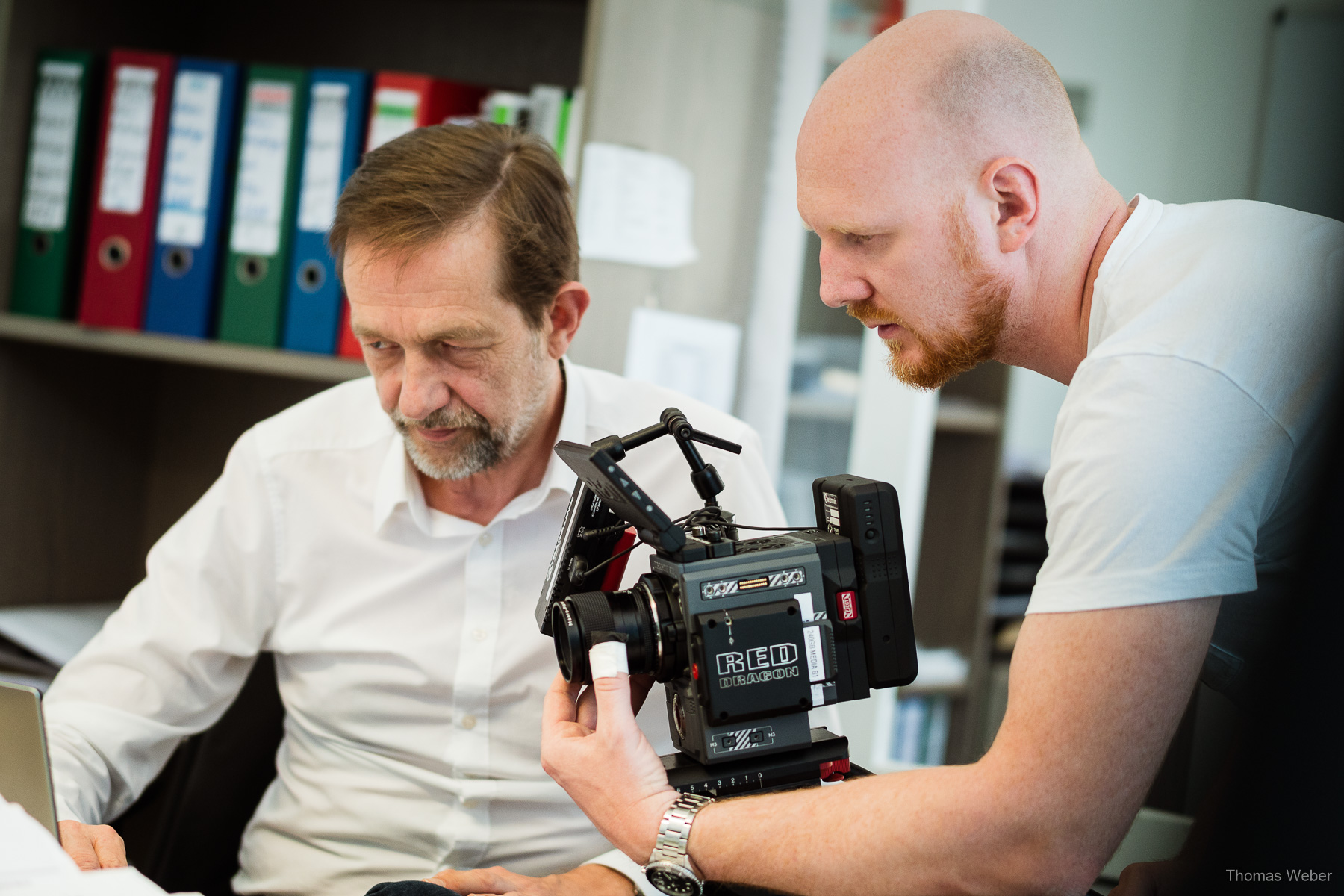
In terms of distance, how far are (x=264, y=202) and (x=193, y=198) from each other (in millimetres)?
117

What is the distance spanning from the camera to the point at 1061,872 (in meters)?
0.68

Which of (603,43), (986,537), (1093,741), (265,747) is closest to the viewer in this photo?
(1093,741)

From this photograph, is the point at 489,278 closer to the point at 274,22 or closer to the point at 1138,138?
the point at 274,22

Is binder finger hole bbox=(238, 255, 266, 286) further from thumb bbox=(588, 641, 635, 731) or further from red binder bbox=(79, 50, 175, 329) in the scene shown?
thumb bbox=(588, 641, 635, 731)

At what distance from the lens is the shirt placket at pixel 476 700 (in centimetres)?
111

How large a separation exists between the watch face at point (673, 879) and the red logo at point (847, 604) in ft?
0.74

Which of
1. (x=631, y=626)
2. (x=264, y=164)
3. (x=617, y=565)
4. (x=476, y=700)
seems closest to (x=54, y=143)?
(x=264, y=164)

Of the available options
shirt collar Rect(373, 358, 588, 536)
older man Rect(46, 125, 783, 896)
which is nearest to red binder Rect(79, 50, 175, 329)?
older man Rect(46, 125, 783, 896)

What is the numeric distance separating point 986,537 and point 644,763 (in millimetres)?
1576

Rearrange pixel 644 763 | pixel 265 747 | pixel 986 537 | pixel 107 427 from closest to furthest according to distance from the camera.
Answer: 1. pixel 644 763
2. pixel 265 747
3. pixel 107 427
4. pixel 986 537

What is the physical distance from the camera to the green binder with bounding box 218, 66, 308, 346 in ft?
5.00

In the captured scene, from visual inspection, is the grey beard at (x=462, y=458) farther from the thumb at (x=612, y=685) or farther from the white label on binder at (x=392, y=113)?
the white label on binder at (x=392, y=113)

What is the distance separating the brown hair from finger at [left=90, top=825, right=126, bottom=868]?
0.61m

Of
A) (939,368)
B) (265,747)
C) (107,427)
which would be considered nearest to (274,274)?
(107,427)
